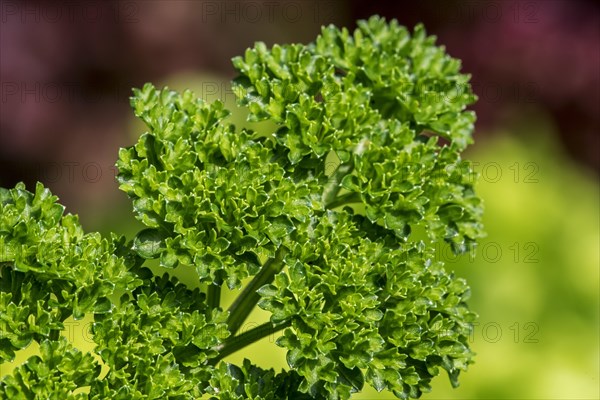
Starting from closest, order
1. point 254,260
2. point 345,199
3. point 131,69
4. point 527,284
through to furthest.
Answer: point 254,260, point 345,199, point 527,284, point 131,69

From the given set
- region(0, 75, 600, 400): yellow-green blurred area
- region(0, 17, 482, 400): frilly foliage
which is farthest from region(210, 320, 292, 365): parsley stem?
region(0, 75, 600, 400): yellow-green blurred area

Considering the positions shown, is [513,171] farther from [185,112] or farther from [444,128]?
[185,112]

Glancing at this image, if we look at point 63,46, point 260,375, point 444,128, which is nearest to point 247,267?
point 260,375

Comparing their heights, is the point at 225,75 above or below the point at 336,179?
above

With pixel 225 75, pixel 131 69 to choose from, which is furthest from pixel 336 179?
pixel 225 75

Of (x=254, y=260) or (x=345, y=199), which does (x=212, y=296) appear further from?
(x=345, y=199)
